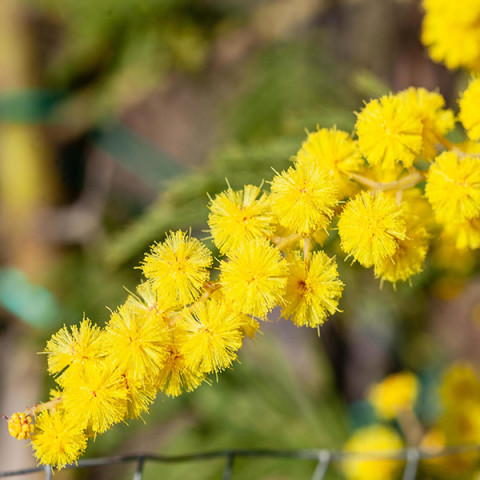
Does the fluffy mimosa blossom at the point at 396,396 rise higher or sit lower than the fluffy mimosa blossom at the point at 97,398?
higher

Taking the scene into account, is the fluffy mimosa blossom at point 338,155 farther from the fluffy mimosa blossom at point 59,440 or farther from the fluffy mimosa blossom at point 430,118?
the fluffy mimosa blossom at point 59,440

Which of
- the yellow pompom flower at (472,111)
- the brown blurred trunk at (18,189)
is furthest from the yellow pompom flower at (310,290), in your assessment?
the brown blurred trunk at (18,189)

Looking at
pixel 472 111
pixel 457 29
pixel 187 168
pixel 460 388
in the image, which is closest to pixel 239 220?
pixel 472 111

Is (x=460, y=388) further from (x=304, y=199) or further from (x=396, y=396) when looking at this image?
(x=304, y=199)

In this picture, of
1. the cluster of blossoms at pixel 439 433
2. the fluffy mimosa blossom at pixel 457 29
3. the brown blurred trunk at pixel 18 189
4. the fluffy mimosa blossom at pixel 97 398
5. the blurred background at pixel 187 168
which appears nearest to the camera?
the fluffy mimosa blossom at pixel 97 398

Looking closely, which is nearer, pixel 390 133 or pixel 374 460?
pixel 390 133

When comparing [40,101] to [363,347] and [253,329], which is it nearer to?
[363,347]

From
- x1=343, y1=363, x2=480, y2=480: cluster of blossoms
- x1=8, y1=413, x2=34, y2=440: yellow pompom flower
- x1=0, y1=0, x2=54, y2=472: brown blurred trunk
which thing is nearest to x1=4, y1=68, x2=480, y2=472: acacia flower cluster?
x1=8, y1=413, x2=34, y2=440: yellow pompom flower

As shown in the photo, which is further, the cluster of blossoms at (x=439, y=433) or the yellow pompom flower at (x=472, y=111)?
the cluster of blossoms at (x=439, y=433)

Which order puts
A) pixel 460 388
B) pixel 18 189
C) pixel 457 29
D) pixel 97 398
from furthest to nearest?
pixel 18 189
pixel 460 388
pixel 457 29
pixel 97 398
